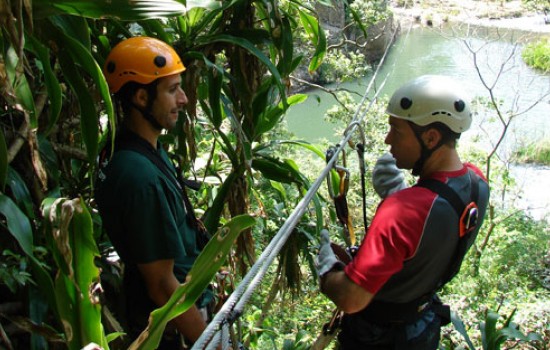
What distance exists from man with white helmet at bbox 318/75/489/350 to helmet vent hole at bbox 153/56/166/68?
1.85 ft

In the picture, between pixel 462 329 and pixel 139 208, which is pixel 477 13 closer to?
pixel 462 329

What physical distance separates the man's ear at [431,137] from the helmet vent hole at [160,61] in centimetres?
64

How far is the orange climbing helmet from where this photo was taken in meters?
1.34

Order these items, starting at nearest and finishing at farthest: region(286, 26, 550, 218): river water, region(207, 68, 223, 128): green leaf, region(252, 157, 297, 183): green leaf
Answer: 1. region(207, 68, 223, 128): green leaf
2. region(252, 157, 297, 183): green leaf
3. region(286, 26, 550, 218): river water

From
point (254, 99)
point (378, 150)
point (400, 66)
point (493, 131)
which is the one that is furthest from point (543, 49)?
point (254, 99)

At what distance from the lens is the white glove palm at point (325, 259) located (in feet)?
4.36

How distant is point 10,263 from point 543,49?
13.9m

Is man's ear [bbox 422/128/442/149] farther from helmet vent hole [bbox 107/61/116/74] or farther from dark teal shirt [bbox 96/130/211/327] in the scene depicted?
helmet vent hole [bbox 107/61/116/74]

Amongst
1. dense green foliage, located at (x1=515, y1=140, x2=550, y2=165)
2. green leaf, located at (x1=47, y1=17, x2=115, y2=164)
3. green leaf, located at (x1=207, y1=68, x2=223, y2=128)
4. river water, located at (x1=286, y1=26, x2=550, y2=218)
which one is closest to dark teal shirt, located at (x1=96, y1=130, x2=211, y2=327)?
green leaf, located at (x1=47, y1=17, x2=115, y2=164)

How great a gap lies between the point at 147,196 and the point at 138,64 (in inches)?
13.0

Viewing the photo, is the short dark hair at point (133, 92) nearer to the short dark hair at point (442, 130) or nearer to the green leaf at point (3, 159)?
the green leaf at point (3, 159)

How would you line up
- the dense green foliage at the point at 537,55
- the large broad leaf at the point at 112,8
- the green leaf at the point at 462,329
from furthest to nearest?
the dense green foliage at the point at 537,55 < the green leaf at the point at 462,329 < the large broad leaf at the point at 112,8

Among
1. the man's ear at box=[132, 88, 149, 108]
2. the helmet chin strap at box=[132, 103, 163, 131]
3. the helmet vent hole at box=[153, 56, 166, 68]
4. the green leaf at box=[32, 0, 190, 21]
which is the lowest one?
the helmet chin strap at box=[132, 103, 163, 131]

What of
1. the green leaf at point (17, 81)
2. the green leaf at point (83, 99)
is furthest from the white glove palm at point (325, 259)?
the green leaf at point (17, 81)
